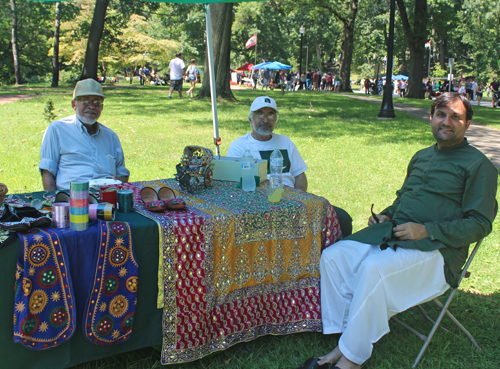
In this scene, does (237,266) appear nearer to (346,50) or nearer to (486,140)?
(486,140)

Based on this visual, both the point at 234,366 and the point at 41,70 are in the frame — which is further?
the point at 41,70

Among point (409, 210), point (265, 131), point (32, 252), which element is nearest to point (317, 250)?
point (409, 210)

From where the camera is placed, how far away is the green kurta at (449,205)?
302cm

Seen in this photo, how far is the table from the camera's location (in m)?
2.60

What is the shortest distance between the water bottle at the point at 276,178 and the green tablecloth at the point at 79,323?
90cm

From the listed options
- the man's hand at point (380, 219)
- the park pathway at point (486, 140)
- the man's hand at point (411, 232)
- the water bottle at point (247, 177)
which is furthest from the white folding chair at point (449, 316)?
the park pathway at point (486, 140)

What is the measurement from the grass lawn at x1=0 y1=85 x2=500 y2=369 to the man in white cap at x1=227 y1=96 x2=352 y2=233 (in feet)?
5.09

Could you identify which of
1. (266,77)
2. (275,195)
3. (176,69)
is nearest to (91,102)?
(275,195)

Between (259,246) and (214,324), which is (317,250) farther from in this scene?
(214,324)

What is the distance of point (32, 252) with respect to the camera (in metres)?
2.30

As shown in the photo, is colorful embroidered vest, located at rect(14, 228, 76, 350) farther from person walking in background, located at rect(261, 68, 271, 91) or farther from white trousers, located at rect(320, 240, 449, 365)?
person walking in background, located at rect(261, 68, 271, 91)

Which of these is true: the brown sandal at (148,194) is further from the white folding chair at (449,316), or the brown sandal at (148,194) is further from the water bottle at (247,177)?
the white folding chair at (449,316)

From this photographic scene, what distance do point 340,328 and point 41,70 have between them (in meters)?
40.5

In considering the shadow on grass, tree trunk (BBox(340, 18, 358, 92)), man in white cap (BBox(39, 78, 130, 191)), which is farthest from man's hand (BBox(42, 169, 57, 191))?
tree trunk (BBox(340, 18, 358, 92))
